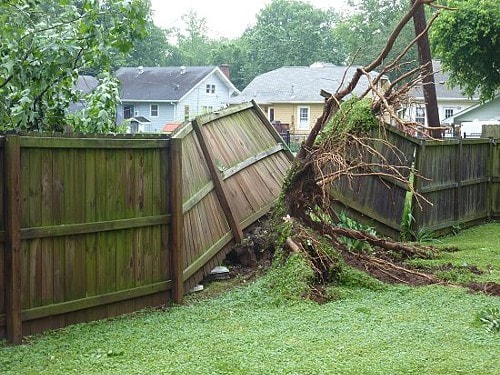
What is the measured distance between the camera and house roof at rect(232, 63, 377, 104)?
4600 centimetres

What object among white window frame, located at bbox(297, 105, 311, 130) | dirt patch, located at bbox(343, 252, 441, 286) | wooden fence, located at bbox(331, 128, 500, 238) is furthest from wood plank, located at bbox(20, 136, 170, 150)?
white window frame, located at bbox(297, 105, 311, 130)

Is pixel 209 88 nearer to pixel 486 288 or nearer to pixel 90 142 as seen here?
pixel 486 288

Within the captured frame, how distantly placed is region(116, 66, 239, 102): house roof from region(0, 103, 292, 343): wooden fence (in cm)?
4298

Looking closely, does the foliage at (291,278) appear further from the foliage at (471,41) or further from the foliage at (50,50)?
the foliage at (471,41)

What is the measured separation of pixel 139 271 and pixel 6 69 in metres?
2.34

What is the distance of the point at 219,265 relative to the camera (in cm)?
823

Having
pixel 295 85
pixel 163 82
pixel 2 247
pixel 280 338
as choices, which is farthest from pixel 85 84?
pixel 163 82

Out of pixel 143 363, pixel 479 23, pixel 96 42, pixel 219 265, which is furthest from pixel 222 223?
pixel 479 23

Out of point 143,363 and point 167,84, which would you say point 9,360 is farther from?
point 167,84

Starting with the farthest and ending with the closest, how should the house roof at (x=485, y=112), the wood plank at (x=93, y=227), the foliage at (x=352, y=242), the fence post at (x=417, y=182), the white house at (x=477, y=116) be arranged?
the house roof at (x=485, y=112) → the white house at (x=477, y=116) → the fence post at (x=417, y=182) → the foliage at (x=352, y=242) → the wood plank at (x=93, y=227)

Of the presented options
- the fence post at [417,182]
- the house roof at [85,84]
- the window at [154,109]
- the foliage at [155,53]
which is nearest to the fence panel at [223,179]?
the house roof at [85,84]

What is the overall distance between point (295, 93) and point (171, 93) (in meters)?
9.49

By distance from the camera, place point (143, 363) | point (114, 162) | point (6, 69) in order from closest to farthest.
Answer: point (143, 363) < point (114, 162) < point (6, 69)

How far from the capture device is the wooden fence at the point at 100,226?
5406mm
